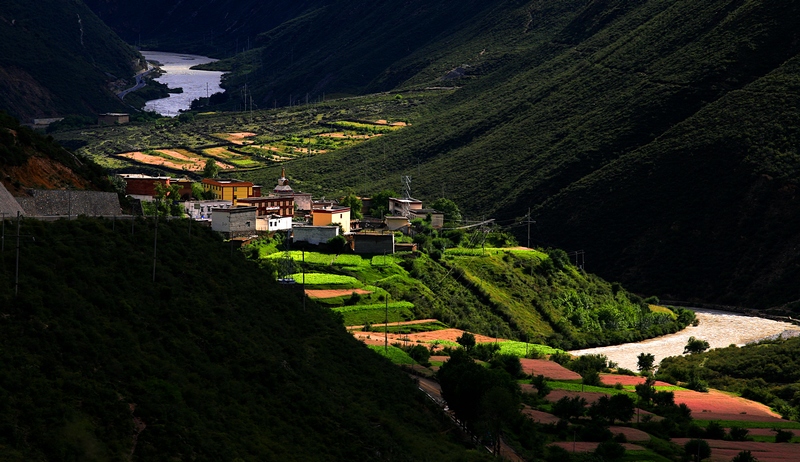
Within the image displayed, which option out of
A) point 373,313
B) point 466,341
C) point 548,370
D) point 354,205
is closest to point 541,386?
point 548,370

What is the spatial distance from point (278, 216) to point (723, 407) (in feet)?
95.5

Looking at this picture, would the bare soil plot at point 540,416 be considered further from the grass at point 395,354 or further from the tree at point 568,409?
the grass at point 395,354

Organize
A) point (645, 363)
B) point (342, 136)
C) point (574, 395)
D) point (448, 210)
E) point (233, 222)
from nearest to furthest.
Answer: point (574, 395) < point (233, 222) < point (645, 363) < point (448, 210) < point (342, 136)

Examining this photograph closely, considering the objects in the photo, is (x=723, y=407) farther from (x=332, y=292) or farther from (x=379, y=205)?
(x=379, y=205)

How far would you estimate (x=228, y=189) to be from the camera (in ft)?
294

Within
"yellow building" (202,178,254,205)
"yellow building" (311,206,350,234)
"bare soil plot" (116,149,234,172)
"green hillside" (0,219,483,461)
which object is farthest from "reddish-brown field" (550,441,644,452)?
"bare soil plot" (116,149,234,172)

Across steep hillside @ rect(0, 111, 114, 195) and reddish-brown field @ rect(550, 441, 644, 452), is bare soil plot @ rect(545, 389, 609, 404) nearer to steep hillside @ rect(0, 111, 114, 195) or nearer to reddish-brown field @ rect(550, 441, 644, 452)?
reddish-brown field @ rect(550, 441, 644, 452)

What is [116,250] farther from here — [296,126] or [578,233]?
[296,126]

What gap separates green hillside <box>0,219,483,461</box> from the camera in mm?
26328

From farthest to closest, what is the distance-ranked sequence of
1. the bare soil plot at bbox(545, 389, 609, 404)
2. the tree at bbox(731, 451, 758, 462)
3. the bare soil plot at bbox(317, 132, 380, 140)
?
the bare soil plot at bbox(317, 132, 380, 140) → the bare soil plot at bbox(545, 389, 609, 404) → the tree at bbox(731, 451, 758, 462)

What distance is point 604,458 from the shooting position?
48969 mm

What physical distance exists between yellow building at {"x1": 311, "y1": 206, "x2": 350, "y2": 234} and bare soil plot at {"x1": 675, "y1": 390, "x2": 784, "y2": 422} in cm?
2448

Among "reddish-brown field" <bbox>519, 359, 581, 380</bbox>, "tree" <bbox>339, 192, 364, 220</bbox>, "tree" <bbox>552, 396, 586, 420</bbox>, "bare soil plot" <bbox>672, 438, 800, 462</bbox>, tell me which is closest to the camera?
"bare soil plot" <bbox>672, 438, 800, 462</bbox>

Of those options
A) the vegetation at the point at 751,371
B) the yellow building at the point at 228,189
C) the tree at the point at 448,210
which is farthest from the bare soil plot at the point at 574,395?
the tree at the point at 448,210
